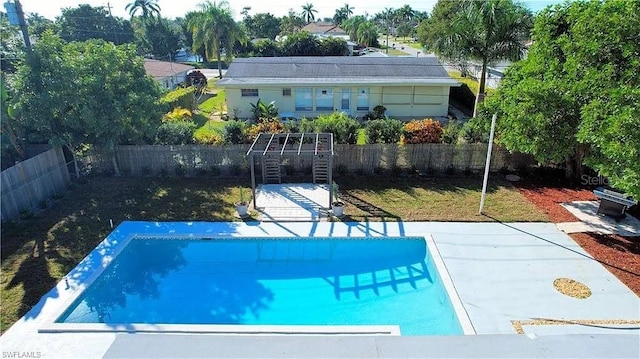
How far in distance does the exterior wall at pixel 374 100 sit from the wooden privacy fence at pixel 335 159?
31.4ft

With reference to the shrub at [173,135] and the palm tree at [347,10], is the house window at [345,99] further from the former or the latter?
the palm tree at [347,10]

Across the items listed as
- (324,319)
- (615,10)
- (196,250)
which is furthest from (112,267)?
(615,10)

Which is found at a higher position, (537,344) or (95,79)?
(95,79)

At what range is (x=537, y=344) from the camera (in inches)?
176

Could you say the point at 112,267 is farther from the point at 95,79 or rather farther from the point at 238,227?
the point at 95,79

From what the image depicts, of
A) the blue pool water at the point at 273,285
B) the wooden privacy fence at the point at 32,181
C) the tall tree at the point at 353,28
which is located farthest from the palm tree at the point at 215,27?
the tall tree at the point at 353,28

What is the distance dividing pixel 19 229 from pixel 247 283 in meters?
8.32

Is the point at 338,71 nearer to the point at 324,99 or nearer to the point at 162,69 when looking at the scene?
the point at 324,99

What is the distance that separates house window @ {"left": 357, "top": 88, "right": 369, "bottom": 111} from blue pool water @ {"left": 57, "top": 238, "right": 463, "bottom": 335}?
15838mm

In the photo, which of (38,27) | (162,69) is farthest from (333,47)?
(38,27)

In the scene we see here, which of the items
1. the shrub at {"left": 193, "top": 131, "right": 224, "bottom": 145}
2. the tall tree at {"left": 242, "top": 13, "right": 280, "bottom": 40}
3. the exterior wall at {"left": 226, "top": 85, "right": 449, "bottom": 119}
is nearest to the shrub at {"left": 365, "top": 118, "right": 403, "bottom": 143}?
the shrub at {"left": 193, "top": 131, "right": 224, "bottom": 145}

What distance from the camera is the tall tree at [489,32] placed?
883 inches

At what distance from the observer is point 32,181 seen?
49.2 feet

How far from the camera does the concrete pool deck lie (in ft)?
14.7
